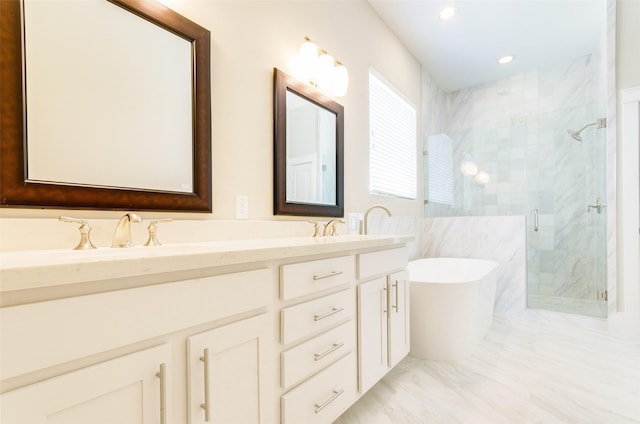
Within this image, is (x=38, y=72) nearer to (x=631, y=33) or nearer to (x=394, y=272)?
(x=394, y=272)

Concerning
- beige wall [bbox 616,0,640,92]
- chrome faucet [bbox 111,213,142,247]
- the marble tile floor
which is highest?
beige wall [bbox 616,0,640,92]

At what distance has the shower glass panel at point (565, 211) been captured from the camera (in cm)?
295

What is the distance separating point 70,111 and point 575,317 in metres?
4.04

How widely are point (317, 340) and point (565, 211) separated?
3287mm

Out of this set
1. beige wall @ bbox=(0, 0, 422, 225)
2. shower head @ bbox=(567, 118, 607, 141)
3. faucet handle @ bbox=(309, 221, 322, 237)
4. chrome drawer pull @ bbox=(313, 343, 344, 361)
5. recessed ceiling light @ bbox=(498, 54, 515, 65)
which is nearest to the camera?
chrome drawer pull @ bbox=(313, 343, 344, 361)

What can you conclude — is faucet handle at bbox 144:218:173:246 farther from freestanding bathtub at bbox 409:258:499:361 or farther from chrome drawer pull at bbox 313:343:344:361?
freestanding bathtub at bbox 409:258:499:361

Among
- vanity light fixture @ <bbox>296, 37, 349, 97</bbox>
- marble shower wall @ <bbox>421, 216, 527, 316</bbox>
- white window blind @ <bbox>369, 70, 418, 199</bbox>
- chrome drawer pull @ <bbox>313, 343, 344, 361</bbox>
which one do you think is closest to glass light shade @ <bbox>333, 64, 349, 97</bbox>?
vanity light fixture @ <bbox>296, 37, 349, 97</bbox>

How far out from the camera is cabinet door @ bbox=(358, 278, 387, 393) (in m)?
1.43

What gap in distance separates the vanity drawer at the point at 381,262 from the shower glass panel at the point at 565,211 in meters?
2.25

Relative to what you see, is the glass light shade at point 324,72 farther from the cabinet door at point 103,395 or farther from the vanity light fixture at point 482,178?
the vanity light fixture at point 482,178

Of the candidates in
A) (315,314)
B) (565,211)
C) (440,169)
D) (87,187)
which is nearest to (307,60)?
(87,187)

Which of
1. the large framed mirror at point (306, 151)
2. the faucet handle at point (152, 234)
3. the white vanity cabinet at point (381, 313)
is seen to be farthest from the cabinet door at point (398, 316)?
the faucet handle at point (152, 234)

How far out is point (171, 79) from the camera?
4.20ft

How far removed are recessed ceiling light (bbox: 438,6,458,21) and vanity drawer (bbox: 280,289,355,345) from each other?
8.74ft
